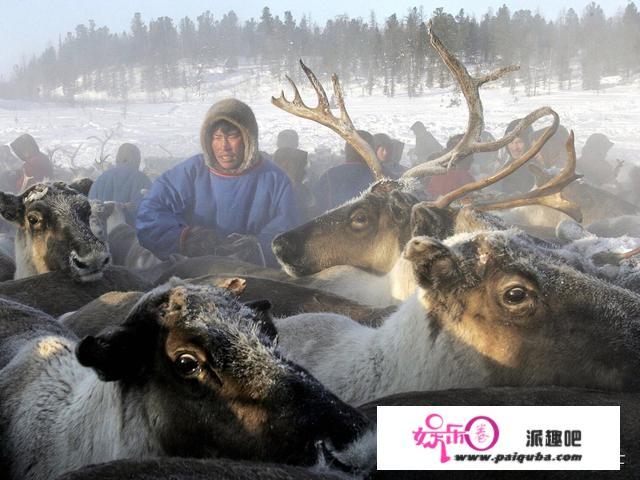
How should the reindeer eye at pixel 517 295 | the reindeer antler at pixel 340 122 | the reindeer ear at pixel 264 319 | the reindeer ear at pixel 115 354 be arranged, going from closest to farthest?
the reindeer ear at pixel 115 354
the reindeer ear at pixel 264 319
the reindeer eye at pixel 517 295
the reindeer antler at pixel 340 122

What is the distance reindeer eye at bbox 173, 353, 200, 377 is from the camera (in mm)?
2393

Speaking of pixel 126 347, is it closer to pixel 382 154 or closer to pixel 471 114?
pixel 471 114

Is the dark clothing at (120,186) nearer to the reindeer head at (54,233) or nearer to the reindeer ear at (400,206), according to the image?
the reindeer head at (54,233)

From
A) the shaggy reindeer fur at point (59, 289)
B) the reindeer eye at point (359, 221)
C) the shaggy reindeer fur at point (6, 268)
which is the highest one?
the reindeer eye at point (359, 221)

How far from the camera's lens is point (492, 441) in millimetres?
2260

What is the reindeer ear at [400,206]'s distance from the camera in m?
5.19

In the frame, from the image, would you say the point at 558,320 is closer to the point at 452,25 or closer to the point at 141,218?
the point at 141,218

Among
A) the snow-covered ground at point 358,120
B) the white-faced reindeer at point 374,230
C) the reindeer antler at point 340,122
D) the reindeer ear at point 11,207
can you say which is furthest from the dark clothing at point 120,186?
the snow-covered ground at point 358,120

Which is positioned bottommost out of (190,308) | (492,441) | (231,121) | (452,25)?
(492,441)

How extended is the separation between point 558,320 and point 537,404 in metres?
0.48

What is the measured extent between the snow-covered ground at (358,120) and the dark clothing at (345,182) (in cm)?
1103

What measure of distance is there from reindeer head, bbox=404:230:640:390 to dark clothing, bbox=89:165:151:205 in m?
9.32

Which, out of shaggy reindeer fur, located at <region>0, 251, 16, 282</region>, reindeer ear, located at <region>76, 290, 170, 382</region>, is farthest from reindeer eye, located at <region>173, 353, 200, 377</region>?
shaggy reindeer fur, located at <region>0, 251, 16, 282</region>

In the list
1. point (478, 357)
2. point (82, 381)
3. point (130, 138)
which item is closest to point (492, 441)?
point (478, 357)
